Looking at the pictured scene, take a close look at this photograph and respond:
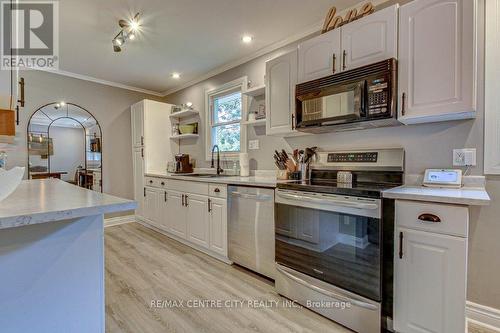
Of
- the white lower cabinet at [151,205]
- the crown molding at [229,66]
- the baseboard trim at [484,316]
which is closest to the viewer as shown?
the baseboard trim at [484,316]

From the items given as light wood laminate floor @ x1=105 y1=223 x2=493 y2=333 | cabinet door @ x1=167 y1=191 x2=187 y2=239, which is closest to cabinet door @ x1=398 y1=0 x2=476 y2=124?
light wood laminate floor @ x1=105 y1=223 x2=493 y2=333

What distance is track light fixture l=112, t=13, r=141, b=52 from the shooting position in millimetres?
2451

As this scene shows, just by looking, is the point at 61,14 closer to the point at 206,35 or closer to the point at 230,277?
the point at 206,35

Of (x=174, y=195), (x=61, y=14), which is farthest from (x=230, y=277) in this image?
(x=61, y=14)

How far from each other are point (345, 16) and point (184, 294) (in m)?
2.71

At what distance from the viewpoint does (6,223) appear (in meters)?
0.73

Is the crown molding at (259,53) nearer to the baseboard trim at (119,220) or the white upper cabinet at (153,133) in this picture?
the white upper cabinet at (153,133)

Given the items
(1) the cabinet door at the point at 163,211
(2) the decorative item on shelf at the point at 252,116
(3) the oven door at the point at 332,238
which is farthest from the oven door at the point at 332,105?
(1) the cabinet door at the point at 163,211

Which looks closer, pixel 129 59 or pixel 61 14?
pixel 61 14

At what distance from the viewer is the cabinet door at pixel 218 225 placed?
2.66 m

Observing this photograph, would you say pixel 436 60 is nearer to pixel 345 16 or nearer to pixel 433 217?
pixel 345 16

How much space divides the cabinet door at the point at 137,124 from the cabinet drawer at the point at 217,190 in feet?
7.01

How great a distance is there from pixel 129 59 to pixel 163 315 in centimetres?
315

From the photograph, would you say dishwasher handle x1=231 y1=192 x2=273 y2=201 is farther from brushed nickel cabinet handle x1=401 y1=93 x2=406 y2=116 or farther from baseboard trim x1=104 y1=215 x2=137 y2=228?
baseboard trim x1=104 y1=215 x2=137 y2=228
